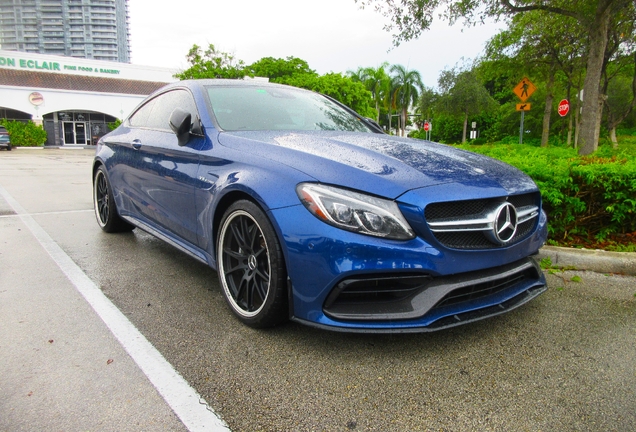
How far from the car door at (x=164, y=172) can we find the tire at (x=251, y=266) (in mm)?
454

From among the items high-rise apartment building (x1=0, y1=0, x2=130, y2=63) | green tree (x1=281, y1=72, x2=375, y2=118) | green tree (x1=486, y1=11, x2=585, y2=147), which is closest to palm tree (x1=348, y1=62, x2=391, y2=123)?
green tree (x1=281, y1=72, x2=375, y2=118)

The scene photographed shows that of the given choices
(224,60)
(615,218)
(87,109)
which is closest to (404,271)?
(615,218)

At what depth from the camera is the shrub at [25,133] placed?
38094 millimetres

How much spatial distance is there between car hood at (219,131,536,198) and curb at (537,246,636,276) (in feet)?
4.63

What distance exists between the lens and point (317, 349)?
2.46 meters

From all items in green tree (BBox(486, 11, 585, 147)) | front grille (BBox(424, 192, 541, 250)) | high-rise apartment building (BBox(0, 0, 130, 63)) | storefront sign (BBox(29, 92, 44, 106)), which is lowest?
front grille (BBox(424, 192, 541, 250))

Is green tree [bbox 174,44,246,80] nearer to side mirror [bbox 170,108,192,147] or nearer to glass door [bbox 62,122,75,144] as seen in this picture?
glass door [bbox 62,122,75,144]

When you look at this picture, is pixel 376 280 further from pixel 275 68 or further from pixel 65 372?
pixel 275 68

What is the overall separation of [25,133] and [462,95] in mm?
38124

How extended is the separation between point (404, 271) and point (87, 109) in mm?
47263

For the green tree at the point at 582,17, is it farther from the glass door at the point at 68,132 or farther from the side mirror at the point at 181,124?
the glass door at the point at 68,132

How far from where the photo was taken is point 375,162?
99.3 inches

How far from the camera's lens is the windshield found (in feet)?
10.8

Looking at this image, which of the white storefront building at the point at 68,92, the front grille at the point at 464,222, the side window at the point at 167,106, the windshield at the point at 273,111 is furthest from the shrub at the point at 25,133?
the front grille at the point at 464,222
